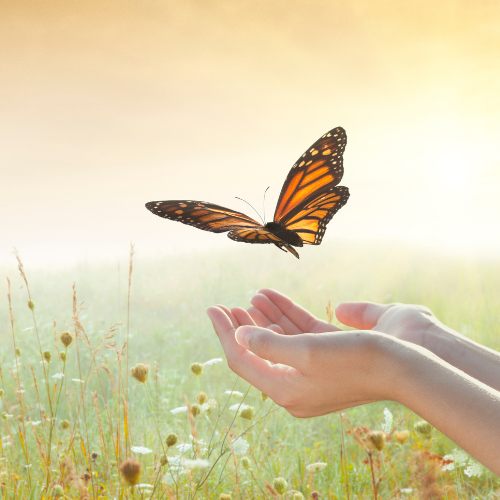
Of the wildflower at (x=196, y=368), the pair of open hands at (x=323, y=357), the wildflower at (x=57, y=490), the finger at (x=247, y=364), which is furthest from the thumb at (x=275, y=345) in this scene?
the wildflower at (x=57, y=490)

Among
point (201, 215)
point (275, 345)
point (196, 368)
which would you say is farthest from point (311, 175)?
point (275, 345)

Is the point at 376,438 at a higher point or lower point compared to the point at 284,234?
lower

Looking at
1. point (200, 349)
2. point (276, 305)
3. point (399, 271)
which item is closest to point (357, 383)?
point (276, 305)

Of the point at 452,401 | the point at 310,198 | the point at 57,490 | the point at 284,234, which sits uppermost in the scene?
the point at 310,198

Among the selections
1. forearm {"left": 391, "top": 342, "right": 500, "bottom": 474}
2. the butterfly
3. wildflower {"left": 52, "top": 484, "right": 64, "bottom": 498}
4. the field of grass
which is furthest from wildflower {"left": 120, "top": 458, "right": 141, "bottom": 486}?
the butterfly

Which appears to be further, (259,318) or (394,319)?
(259,318)

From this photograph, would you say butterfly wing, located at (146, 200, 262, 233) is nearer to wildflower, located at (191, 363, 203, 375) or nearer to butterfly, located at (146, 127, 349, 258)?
butterfly, located at (146, 127, 349, 258)

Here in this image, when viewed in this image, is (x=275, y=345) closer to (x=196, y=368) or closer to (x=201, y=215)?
(x=196, y=368)

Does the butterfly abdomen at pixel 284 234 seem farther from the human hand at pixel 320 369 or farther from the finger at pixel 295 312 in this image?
the human hand at pixel 320 369
